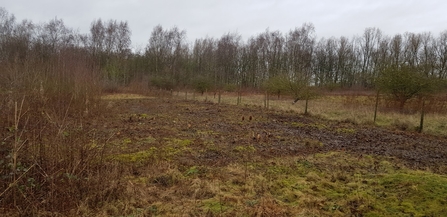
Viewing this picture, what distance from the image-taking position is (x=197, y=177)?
4648 millimetres

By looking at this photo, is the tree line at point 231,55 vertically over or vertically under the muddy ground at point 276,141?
over

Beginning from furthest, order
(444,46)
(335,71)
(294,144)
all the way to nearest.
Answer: (335,71), (444,46), (294,144)

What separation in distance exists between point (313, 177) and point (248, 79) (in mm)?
44279

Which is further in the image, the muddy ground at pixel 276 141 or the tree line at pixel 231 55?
the tree line at pixel 231 55

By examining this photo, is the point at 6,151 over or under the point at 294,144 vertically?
over

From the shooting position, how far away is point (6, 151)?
11.8 ft

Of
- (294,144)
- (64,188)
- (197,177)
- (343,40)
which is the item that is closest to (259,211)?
(197,177)

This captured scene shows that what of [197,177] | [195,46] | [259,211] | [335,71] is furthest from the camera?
[195,46]

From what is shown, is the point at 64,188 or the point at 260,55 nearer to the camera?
the point at 64,188

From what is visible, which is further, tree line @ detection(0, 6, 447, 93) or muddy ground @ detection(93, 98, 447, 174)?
tree line @ detection(0, 6, 447, 93)

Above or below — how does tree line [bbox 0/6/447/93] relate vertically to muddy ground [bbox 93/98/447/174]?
above

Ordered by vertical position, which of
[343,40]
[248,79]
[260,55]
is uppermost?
[343,40]

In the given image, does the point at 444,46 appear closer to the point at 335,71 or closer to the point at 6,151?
the point at 335,71

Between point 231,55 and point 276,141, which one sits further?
point 231,55
